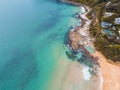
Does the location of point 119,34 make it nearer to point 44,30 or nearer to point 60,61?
point 60,61

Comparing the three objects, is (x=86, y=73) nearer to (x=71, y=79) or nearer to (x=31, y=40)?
(x=71, y=79)

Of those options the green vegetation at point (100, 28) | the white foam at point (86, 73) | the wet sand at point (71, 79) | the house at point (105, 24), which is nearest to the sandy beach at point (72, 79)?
the wet sand at point (71, 79)

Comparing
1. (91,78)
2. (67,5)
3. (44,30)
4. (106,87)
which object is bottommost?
(106,87)

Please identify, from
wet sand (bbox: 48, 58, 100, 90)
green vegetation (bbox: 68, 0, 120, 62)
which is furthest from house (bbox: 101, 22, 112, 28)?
wet sand (bbox: 48, 58, 100, 90)

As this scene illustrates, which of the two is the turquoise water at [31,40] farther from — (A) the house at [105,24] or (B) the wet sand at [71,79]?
(A) the house at [105,24]

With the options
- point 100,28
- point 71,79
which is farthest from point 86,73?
point 100,28

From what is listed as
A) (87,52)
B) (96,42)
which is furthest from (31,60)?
(96,42)
